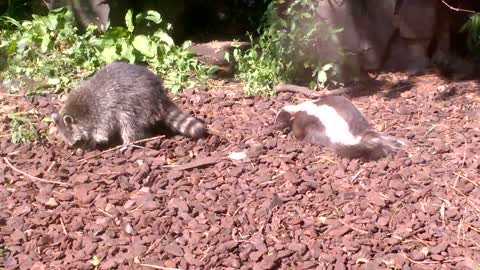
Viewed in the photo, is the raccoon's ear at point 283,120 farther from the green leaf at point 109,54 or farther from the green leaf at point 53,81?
the green leaf at point 53,81

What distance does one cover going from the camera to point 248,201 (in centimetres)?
525

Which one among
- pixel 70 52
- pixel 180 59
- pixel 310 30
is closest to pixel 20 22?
pixel 70 52

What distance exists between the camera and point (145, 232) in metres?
4.95

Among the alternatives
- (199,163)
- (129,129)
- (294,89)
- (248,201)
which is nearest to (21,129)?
(129,129)

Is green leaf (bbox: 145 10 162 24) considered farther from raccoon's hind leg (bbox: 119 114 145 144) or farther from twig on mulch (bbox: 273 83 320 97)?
raccoon's hind leg (bbox: 119 114 145 144)

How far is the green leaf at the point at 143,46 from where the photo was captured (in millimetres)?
7438

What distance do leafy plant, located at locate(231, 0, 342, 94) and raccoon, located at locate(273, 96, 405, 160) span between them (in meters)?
0.72

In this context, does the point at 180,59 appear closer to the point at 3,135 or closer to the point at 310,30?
the point at 310,30

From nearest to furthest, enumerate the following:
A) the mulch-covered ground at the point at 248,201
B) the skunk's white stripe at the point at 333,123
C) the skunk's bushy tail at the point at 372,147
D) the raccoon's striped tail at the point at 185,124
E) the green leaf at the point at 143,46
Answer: the mulch-covered ground at the point at 248,201 < the skunk's bushy tail at the point at 372,147 < the skunk's white stripe at the point at 333,123 < the raccoon's striped tail at the point at 185,124 < the green leaf at the point at 143,46

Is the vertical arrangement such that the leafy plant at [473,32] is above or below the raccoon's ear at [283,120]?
above

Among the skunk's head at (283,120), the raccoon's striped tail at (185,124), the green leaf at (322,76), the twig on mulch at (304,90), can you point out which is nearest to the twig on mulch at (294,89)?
the twig on mulch at (304,90)

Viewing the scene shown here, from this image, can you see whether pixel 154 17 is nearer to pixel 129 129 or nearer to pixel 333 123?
pixel 129 129

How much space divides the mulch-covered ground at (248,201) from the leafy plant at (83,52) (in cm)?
94

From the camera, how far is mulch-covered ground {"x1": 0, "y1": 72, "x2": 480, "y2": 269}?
15.5ft
